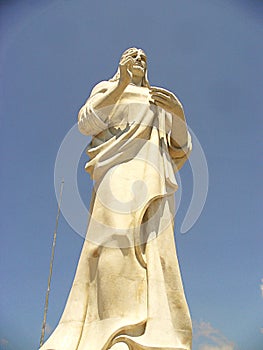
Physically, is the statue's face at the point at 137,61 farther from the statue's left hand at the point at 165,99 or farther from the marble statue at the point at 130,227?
the statue's left hand at the point at 165,99

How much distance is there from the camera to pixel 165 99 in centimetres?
847

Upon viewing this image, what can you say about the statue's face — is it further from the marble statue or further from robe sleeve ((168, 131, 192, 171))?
robe sleeve ((168, 131, 192, 171))

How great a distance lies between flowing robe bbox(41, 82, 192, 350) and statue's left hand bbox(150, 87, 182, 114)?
0.86 ft

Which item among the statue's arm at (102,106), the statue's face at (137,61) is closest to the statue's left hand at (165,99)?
the statue's arm at (102,106)

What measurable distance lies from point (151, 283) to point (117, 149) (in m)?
2.62

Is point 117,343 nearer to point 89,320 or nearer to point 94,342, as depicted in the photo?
point 94,342

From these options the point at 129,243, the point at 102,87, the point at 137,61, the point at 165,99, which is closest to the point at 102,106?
the point at 102,87

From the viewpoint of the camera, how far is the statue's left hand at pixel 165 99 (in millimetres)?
8469

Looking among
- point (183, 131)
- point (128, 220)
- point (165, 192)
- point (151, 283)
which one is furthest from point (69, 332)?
point (183, 131)

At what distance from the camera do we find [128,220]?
7.41 meters

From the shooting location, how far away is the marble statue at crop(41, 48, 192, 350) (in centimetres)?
656

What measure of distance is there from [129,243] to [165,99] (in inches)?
119

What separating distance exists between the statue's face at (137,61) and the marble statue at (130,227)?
0.02m

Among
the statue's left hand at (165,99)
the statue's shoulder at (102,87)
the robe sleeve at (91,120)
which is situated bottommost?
the robe sleeve at (91,120)
